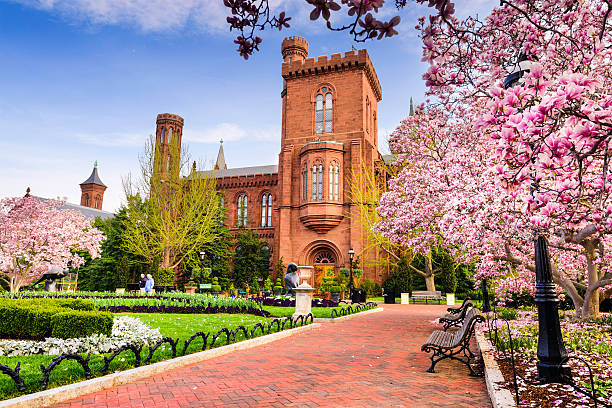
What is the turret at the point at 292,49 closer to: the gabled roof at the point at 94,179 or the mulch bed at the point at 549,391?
the mulch bed at the point at 549,391

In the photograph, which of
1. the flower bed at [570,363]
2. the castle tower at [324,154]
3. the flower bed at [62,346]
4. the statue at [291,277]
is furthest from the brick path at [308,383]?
the castle tower at [324,154]

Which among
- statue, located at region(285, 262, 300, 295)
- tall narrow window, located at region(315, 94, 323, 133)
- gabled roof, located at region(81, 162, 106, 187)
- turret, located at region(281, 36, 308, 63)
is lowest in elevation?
statue, located at region(285, 262, 300, 295)

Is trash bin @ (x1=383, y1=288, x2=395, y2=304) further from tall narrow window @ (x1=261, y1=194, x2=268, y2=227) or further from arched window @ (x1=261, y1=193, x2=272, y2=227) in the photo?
tall narrow window @ (x1=261, y1=194, x2=268, y2=227)

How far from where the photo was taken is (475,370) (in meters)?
6.16

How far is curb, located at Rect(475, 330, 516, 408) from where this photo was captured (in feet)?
12.7

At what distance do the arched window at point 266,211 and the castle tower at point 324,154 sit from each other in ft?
18.0

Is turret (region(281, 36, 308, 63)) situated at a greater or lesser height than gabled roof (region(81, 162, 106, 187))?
greater

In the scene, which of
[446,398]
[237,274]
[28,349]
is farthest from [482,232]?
[237,274]

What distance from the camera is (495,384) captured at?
4.59 meters

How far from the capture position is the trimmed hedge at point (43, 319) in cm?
660

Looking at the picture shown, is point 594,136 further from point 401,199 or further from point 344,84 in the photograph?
point 344,84

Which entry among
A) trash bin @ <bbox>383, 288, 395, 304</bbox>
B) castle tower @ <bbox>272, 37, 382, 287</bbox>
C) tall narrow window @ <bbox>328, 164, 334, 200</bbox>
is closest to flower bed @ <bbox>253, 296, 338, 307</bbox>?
trash bin @ <bbox>383, 288, 395, 304</bbox>

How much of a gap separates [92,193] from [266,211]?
182 feet

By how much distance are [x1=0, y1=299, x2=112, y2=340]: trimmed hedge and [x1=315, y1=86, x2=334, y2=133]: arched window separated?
91.8 ft
